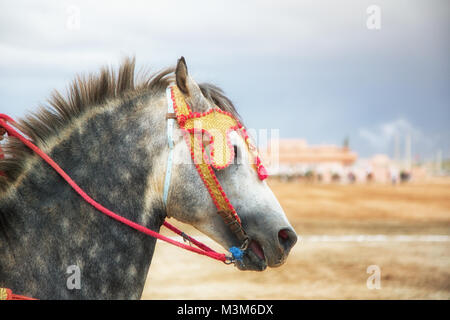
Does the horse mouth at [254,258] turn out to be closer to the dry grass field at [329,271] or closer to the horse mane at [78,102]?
the horse mane at [78,102]

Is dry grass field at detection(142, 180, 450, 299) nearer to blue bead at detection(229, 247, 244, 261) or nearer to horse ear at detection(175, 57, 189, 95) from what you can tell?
blue bead at detection(229, 247, 244, 261)

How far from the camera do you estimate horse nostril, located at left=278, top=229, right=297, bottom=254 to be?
8.14ft

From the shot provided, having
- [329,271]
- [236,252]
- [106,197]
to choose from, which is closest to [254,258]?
[236,252]

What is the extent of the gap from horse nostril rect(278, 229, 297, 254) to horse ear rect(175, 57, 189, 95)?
0.94 metres

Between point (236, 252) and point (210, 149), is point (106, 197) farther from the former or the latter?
point (236, 252)

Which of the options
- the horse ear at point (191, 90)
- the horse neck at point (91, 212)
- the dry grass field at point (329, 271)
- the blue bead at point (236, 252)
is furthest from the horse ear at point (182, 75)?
the dry grass field at point (329, 271)

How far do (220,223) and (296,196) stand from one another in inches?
981

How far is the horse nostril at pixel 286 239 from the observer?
248 centimetres

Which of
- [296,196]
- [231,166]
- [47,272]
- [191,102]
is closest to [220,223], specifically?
[231,166]

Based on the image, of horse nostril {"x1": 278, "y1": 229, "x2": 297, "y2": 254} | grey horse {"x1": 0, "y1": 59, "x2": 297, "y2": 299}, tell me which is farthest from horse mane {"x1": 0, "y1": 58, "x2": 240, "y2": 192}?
horse nostril {"x1": 278, "y1": 229, "x2": 297, "y2": 254}

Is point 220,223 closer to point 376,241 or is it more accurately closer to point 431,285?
point 431,285

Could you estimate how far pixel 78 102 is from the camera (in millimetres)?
2613

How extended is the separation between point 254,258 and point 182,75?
1.08 m

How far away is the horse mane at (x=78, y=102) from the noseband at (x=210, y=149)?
0.61 feet
